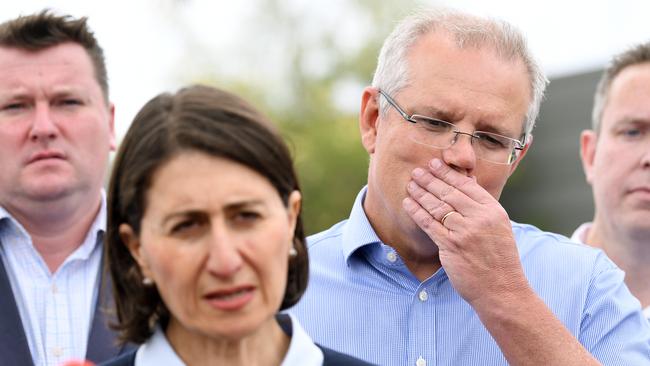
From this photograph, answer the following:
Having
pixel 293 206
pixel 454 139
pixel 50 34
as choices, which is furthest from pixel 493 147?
pixel 50 34

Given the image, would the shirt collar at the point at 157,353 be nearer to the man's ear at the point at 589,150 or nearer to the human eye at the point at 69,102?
the human eye at the point at 69,102

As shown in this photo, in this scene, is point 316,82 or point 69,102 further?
point 316,82

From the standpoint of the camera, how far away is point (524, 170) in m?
28.8

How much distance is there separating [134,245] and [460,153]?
4.63ft

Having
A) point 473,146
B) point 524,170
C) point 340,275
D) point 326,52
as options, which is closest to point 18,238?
point 340,275

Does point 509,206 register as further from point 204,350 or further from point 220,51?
point 204,350

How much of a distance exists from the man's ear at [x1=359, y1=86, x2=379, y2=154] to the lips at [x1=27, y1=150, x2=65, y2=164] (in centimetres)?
118

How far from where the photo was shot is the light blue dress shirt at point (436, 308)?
14.2 ft

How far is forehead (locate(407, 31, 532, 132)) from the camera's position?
434cm

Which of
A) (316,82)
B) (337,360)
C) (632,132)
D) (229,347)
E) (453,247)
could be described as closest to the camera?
(229,347)

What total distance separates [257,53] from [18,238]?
32.5 meters

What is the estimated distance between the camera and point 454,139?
4.31 m

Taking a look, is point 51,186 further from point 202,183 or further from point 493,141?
point 202,183

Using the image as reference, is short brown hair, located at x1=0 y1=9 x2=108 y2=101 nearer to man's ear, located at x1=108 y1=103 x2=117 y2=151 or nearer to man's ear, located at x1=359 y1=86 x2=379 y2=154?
man's ear, located at x1=108 y1=103 x2=117 y2=151
